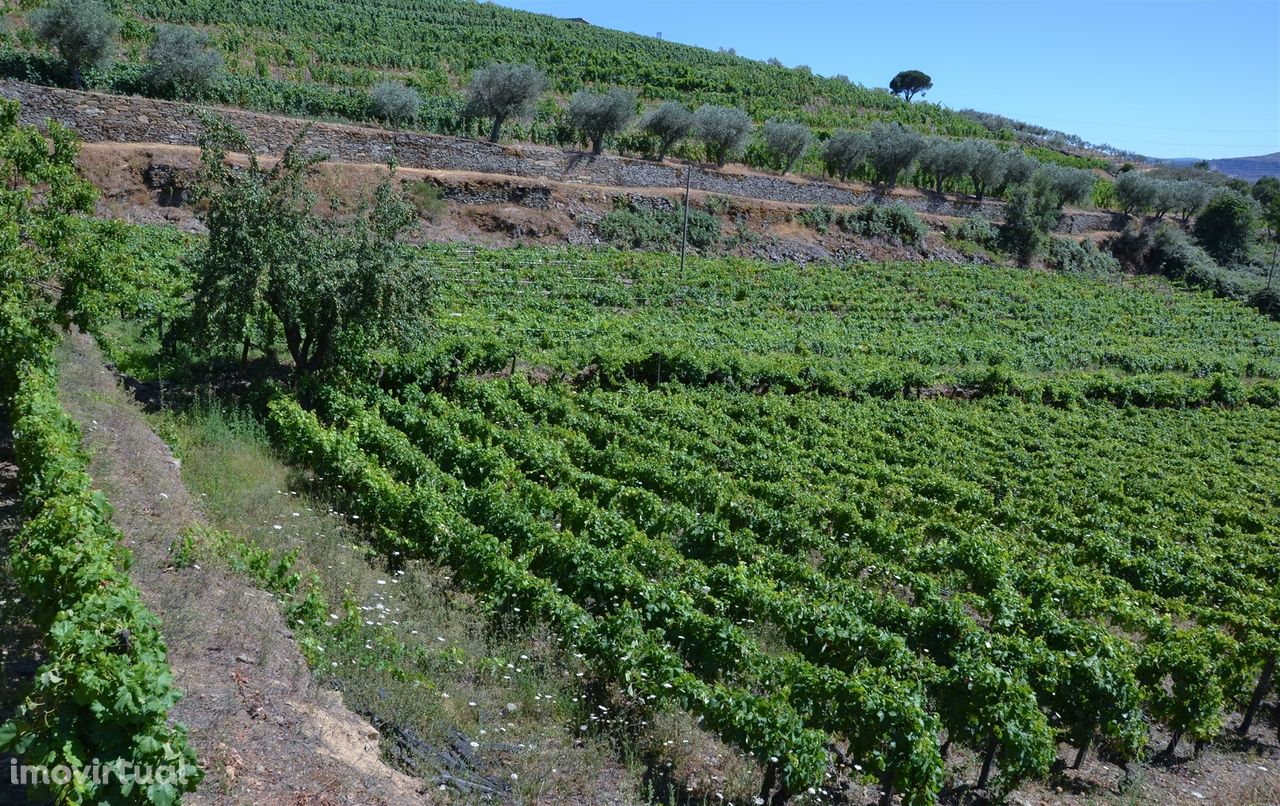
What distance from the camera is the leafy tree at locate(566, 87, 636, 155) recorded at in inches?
2029

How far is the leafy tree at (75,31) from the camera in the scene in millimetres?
37875

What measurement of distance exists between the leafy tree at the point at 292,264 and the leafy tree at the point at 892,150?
54.0 m

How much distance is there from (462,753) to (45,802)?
3.21m

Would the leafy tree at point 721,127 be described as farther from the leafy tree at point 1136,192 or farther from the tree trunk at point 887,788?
the tree trunk at point 887,788

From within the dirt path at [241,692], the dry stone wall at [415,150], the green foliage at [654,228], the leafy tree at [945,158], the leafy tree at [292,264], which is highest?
the leafy tree at [945,158]

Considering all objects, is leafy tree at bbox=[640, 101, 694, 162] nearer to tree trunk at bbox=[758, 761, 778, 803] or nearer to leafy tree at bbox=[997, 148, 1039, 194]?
leafy tree at bbox=[997, 148, 1039, 194]

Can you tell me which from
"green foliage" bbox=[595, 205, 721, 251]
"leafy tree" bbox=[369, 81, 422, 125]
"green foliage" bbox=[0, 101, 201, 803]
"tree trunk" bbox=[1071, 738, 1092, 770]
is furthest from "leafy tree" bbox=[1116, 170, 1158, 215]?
"green foliage" bbox=[0, 101, 201, 803]

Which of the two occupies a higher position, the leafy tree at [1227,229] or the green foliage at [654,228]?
the leafy tree at [1227,229]

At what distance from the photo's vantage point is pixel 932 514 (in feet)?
53.1

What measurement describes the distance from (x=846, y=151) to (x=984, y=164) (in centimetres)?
1326

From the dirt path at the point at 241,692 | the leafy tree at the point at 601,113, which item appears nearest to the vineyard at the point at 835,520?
the dirt path at the point at 241,692

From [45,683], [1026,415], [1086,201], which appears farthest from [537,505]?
[1086,201]

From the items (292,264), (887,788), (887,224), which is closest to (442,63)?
(887,224)

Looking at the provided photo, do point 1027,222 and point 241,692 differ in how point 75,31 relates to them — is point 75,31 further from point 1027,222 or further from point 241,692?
point 1027,222
